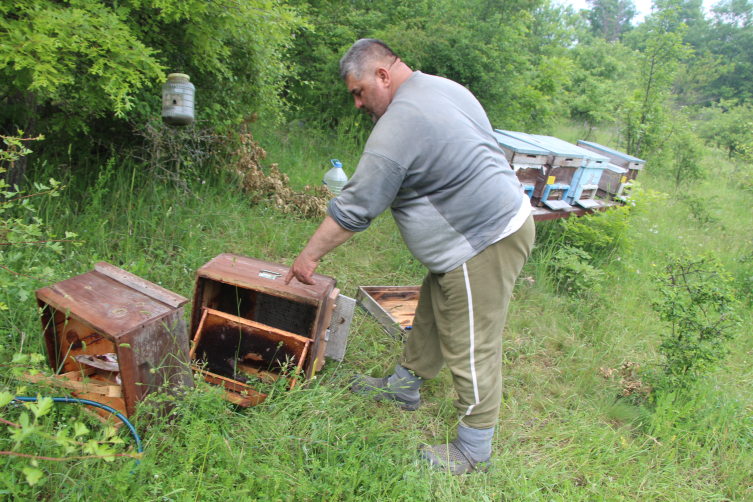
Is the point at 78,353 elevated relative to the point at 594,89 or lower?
lower

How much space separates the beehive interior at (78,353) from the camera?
2.01m

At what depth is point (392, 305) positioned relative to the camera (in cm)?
394

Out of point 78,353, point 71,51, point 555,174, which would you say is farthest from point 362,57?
point 555,174

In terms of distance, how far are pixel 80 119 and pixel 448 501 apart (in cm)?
372

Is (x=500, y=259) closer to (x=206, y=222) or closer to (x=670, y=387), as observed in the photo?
(x=670, y=387)

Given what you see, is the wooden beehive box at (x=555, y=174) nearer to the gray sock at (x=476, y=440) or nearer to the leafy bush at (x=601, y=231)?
the leafy bush at (x=601, y=231)

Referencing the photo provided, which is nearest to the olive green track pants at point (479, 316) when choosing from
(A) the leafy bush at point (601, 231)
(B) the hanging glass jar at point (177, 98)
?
(B) the hanging glass jar at point (177, 98)

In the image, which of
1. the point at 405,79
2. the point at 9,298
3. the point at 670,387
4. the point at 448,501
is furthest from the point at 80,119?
the point at 670,387

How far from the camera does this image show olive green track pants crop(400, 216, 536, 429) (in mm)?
2109

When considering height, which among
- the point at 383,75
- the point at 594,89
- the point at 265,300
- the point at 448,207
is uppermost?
the point at 594,89

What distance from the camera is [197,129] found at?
14.0ft

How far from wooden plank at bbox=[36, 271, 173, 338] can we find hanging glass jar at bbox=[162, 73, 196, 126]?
6.13 feet

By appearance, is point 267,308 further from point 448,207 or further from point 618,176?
point 618,176

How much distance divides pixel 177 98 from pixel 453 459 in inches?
128
